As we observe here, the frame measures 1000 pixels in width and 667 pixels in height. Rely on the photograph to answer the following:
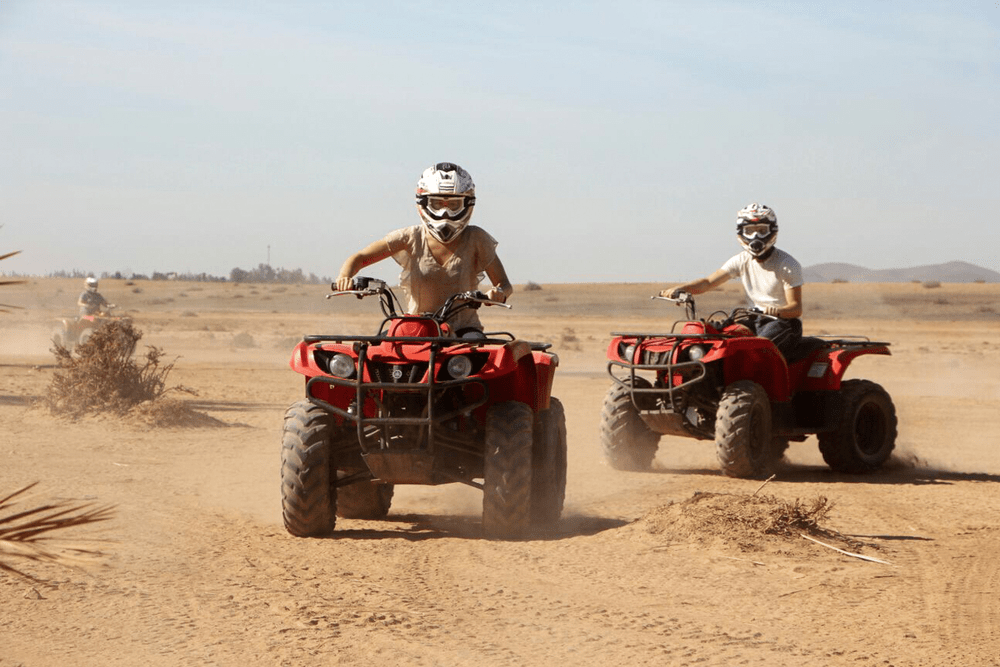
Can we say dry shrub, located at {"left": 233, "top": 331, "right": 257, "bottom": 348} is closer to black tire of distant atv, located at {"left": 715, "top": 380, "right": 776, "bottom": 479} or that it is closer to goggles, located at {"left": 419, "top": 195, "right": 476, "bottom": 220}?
black tire of distant atv, located at {"left": 715, "top": 380, "right": 776, "bottom": 479}

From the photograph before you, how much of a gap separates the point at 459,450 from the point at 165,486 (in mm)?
3372

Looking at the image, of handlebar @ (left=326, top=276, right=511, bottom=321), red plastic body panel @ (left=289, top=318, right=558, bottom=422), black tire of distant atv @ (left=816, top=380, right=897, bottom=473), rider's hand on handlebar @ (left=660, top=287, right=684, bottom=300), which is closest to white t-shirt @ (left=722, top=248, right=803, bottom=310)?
rider's hand on handlebar @ (left=660, top=287, right=684, bottom=300)

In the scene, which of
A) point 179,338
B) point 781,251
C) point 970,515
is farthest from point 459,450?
point 179,338

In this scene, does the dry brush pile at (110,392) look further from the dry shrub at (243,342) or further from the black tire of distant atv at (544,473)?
the dry shrub at (243,342)

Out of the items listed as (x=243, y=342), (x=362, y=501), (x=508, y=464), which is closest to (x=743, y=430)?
(x=362, y=501)

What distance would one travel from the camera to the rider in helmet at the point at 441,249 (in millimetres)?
8562

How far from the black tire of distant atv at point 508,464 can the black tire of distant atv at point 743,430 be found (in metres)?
3.77

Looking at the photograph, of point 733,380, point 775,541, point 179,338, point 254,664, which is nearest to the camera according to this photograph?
point 254,664

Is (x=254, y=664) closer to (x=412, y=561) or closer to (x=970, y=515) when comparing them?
(x=412, y=561)

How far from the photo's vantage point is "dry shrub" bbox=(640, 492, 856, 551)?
26.3ft

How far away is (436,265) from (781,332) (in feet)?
15.7

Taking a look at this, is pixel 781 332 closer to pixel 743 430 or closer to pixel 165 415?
pixel 743 430

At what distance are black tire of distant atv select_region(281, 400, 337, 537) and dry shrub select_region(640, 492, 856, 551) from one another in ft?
6.91

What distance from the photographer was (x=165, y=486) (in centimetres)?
1047
